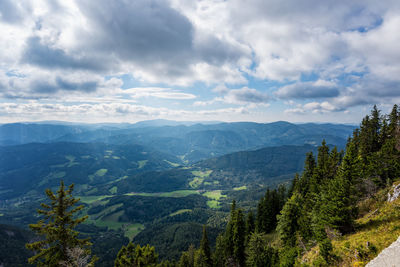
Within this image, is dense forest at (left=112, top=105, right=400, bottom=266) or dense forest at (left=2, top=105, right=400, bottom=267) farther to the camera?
dense forest at (left=112, top=105, right=400, bottom=266)

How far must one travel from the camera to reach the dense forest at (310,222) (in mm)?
16562

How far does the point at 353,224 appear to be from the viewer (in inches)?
949

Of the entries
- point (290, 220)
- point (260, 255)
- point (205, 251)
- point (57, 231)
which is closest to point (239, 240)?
point (260, 255)

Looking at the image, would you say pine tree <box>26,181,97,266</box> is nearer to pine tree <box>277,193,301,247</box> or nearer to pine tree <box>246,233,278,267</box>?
pine tree <box>246,233,278,267</box>

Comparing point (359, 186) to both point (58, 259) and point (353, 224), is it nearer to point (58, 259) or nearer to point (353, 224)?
point (353, 224)

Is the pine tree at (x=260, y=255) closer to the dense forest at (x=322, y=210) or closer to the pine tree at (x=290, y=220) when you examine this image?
the dense forest at (x=322, y=210)

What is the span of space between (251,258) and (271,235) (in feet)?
78.7

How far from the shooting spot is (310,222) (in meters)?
33.6

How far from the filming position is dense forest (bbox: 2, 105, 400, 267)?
652 inches

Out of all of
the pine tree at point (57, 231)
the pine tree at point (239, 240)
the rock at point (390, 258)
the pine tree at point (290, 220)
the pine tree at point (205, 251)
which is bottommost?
the pine tree at point (205, 251)

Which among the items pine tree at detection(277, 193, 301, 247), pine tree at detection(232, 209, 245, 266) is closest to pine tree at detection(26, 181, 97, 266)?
pine tree at detection(232, 209, 245, 266)

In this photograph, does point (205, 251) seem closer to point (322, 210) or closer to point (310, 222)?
point (310, 222)

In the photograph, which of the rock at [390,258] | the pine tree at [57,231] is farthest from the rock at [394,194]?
the pine tree at [57,231]

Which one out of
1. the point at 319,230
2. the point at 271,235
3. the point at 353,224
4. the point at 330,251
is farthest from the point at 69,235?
the point at 271,235
